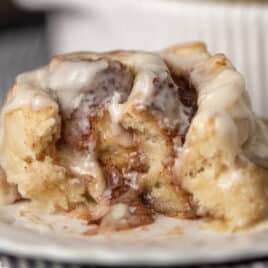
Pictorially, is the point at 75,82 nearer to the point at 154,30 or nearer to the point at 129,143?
the point at 129,143

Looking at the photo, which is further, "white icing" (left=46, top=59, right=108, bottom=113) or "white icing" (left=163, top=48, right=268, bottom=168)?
"white icing" (left=46, top=59, right=108, bottom=113)

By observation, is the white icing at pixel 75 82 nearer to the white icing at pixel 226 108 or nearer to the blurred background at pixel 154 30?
the white icing at pixel 226 108

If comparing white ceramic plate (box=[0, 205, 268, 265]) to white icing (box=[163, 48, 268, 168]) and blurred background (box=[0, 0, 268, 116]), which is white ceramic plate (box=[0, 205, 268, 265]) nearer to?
white icing (box=[163, 48, 268, 168])

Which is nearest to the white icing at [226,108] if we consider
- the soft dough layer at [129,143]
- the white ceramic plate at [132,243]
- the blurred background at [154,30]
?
the soft dough layer at [129,143]

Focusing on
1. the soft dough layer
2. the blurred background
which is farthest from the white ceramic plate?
the blurred background

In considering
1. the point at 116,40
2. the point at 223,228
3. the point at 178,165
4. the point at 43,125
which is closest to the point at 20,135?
the point at 43,125

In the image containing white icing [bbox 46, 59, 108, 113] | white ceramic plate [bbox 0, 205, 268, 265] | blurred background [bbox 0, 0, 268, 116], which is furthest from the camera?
blurred background [bbox 0, 0, 268, 116]
